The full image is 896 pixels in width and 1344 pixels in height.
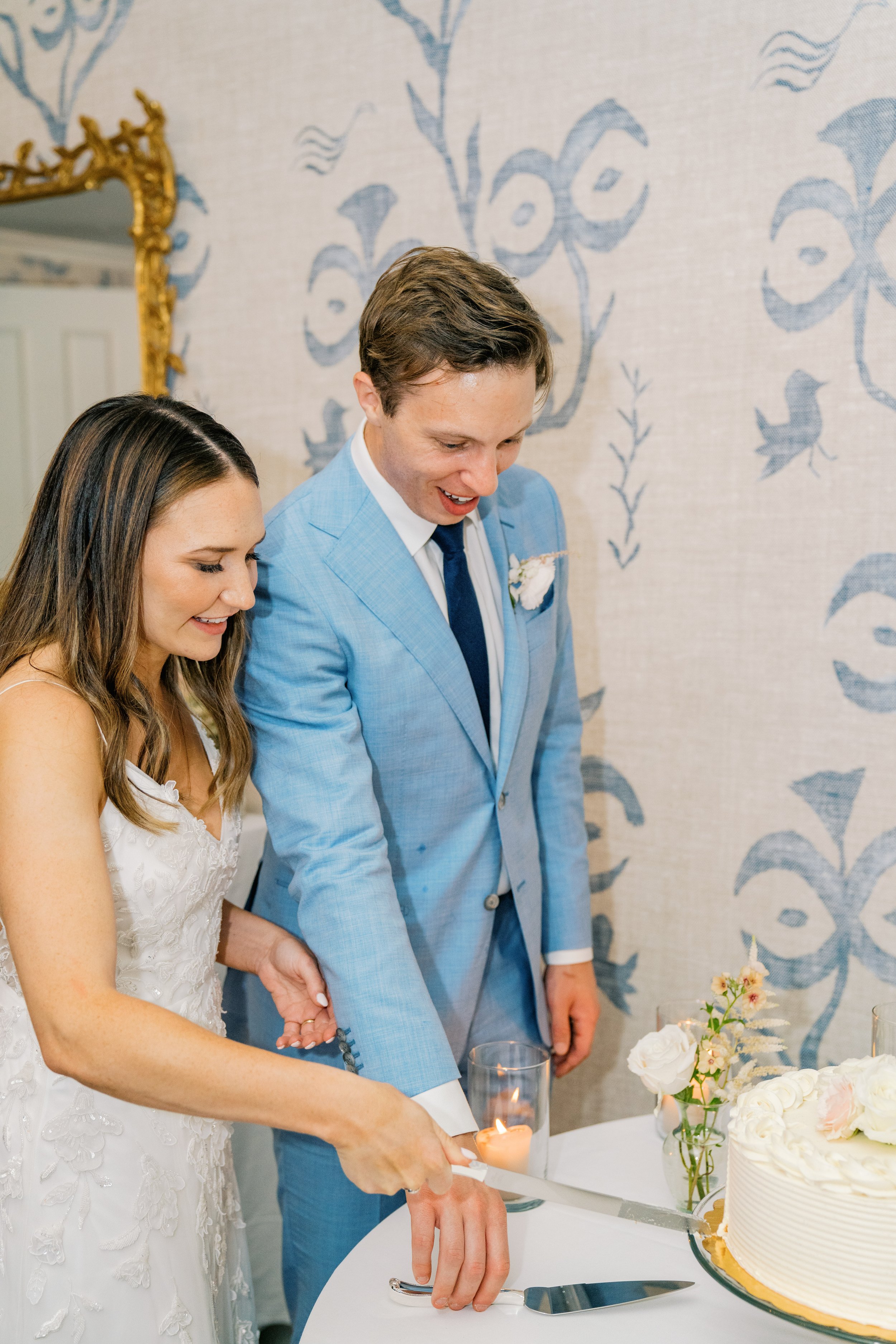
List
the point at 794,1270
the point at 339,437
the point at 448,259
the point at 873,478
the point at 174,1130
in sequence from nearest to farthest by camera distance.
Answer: the point at 794,1270
the point at 174,1130
the point at 448,259
the point at 873,478
the point at 339,437

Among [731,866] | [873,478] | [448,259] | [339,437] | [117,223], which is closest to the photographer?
[448,259]

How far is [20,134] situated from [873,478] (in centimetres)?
202

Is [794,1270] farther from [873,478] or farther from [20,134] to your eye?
[20,134]

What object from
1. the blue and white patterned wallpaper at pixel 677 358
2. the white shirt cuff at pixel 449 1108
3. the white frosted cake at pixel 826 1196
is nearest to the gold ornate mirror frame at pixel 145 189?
the blue and white patterned wallpaper at pixel 677 358

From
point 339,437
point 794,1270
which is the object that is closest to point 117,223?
point 339,437

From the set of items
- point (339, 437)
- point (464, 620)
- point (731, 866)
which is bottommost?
point (731, 866)

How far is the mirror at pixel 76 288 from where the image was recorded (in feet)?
7.77

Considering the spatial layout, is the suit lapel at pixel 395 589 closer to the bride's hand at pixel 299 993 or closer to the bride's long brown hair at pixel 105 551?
the bride's long brown hair at pixel 105 551

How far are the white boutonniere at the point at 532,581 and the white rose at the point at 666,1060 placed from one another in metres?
0.65

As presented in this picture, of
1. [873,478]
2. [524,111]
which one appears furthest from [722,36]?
[873,478]

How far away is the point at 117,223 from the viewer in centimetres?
241

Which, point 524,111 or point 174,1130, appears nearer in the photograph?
point 174,1130

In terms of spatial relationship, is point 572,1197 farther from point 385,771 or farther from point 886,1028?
point 385,771

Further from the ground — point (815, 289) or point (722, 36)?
point (722, 36)
